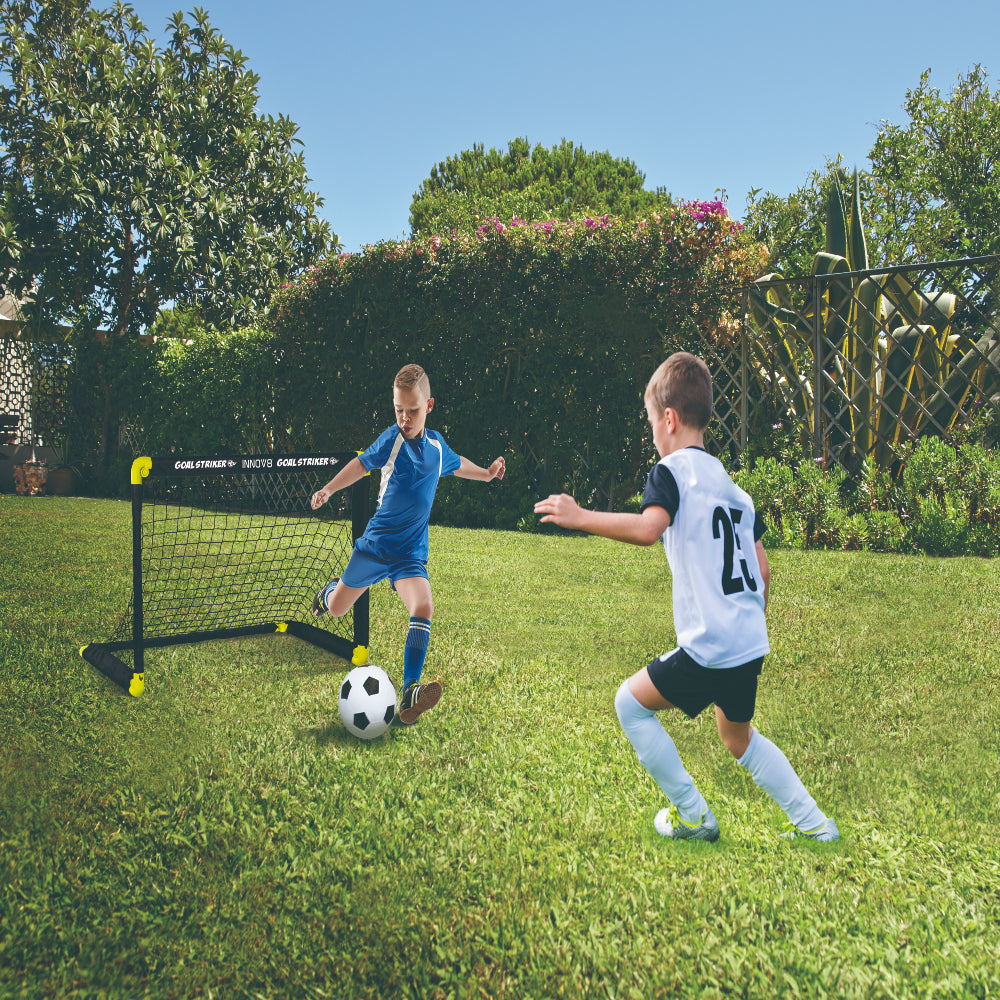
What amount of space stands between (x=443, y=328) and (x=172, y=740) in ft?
30.4

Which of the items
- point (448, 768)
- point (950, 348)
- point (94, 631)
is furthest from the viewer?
point (950, 348)

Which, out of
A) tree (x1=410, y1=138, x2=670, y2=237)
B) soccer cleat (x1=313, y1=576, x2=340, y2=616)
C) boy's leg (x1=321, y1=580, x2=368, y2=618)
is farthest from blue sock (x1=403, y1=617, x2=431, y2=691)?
tree (x1=410, y1=138, x2=670, y2=237)

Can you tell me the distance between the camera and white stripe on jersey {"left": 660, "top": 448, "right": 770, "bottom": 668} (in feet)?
9.47

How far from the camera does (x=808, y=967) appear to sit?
8.55ft

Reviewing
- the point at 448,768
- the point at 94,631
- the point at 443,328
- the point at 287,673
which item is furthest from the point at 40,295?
the point at 448,768

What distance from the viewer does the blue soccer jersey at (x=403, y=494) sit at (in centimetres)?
495

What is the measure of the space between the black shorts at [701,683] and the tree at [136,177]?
20487 millimetres

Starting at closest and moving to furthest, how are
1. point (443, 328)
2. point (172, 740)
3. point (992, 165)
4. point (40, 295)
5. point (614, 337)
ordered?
point (172, 740)
point (614, 337)
point (443, 328)
point (40, 295)
point (992, 165)

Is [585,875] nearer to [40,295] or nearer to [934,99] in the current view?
[40,295]

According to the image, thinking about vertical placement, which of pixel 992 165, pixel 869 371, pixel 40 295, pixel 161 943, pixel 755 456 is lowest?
pixel 161 943

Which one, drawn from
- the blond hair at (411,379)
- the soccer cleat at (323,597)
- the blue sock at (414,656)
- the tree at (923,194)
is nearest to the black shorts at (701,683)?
the blue sock at (414,656)

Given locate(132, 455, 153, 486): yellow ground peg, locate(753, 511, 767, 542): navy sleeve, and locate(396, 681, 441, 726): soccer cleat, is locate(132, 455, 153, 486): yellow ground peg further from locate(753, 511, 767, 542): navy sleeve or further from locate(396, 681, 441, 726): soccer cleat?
locate(753, 511, 767, 542): navy sleeve

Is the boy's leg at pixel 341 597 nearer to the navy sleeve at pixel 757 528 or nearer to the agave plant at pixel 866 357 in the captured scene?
the navy sleeve at pixel 757 528

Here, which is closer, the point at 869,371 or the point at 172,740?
the point at 172,740
